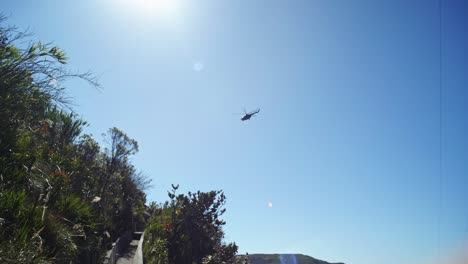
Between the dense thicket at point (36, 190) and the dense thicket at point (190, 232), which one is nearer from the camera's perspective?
the dense thicket at point (36, 190)

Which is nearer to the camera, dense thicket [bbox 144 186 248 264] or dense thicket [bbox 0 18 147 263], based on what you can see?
dense thicket [bbox 0 18 147 263]

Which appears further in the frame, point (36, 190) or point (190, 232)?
point (190, 232)

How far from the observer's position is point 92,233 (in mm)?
10945

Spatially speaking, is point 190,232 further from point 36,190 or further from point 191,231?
point 36,190

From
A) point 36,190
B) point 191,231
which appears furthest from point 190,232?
point 36,190

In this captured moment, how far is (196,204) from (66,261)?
13.0 m

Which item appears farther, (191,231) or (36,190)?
(191,231)

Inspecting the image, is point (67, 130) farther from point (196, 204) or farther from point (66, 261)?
point (66, 261)

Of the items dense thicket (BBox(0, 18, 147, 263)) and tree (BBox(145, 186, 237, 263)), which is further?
tree (BBox(145, 186, 237, 263))

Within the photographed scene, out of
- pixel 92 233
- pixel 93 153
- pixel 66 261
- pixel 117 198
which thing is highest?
pixel 93 153

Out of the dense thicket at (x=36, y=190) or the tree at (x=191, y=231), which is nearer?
the dense thicket at (x=36, y=190)

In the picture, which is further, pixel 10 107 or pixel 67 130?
pixel 67 130

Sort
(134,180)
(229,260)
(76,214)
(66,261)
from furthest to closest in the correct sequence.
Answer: (134,180), (229,260), (76,214), (66,261)

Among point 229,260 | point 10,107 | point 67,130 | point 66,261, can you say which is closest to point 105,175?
point 67,130
